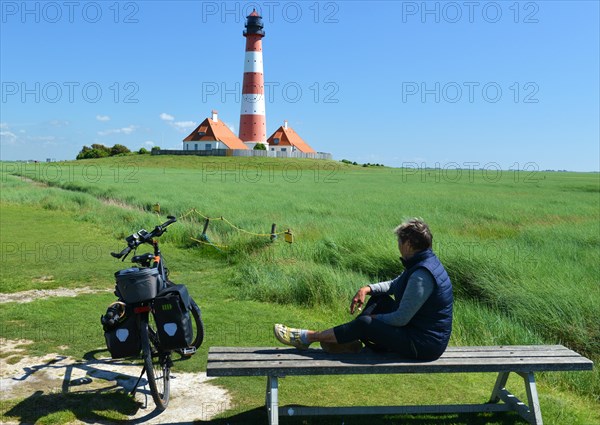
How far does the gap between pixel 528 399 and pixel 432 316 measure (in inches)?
→ 38.1

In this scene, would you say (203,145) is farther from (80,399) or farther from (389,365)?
(389,365)

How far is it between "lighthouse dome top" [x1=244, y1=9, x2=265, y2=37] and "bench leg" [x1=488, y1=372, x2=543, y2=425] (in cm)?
6619

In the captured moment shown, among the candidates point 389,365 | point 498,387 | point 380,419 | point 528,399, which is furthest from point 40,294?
point 528,399

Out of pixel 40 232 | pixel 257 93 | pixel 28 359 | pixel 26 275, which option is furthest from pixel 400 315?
pixel 257 93

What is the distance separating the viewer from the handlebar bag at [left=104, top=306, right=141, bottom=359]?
4074 millimetres

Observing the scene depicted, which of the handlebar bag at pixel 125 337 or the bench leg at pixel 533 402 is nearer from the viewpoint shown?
the bench leg at pixel 533 402

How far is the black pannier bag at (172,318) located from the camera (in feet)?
13.1

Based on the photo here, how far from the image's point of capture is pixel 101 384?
4.52 m

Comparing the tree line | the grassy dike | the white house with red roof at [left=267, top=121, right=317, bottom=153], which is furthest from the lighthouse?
the grassy dike

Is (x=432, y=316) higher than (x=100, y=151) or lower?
lower

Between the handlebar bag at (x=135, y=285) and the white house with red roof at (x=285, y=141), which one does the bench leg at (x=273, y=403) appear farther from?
the white house with red roof at (x=285, y=141)

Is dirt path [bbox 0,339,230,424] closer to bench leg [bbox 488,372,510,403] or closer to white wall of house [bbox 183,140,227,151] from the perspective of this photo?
bench leg [bbox 488,372,510,403]

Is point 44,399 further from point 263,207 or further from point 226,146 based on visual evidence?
point 226,146

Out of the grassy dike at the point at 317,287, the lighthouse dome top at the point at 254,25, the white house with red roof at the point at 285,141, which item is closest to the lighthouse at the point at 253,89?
the lighthouse dome top at the point at 254,25
